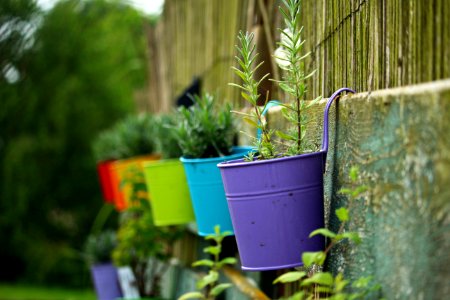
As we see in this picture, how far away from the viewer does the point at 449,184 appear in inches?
51.7

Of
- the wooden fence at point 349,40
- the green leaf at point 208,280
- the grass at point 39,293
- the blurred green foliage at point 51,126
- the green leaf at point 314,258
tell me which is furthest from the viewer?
the blurred green foliage at point 51,126

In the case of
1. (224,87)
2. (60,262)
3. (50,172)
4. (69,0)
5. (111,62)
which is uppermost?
(69,0)

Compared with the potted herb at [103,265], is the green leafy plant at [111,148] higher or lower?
higher

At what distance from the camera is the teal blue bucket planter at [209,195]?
104 inches

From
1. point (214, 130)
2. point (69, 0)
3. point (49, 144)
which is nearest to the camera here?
point (214, 130)

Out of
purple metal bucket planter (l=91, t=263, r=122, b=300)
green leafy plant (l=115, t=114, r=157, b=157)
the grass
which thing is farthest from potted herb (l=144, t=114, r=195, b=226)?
the grass

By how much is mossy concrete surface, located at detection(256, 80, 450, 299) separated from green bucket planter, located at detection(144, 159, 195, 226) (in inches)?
62.5

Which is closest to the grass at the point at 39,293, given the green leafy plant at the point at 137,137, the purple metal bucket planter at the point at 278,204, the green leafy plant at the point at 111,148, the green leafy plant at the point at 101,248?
the green leafy plant at the point at 101,248

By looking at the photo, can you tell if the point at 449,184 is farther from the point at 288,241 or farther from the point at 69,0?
the point at 69,0

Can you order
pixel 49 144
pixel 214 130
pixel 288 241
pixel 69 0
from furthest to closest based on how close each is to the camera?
pixel 69 0
pixel 49 144
pixel 214 130
pixel 288 241

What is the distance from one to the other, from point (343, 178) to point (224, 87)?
7.17 feet

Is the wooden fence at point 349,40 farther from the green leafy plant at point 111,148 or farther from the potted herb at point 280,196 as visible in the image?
the green leafy plant at point 111,148

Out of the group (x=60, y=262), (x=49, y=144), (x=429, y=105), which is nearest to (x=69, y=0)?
(x=49, y=144)

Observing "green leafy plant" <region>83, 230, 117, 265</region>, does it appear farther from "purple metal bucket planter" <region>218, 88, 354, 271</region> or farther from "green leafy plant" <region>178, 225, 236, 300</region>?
"purple metal bucket planter" <region>218, 88, 354, 271</region>
